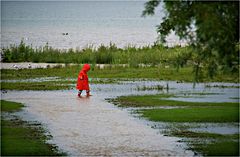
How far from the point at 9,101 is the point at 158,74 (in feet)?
46.4

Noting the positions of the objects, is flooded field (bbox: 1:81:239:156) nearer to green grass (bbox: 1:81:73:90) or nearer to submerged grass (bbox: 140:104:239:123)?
submerged grass (bbox: 140:104:239:123)

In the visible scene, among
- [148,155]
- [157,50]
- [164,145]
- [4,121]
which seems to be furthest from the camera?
[157,50]

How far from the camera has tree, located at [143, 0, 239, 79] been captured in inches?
613

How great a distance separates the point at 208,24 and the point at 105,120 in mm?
10221

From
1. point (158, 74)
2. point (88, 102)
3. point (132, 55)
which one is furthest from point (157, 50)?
point (88, 102)

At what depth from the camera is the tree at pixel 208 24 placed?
613 inches

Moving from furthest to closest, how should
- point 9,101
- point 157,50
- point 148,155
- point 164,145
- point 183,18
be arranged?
point 157,50, point 9,101, point 164,145, point 148,155, point 183,18

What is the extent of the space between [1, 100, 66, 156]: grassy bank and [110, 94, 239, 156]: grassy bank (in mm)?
3943

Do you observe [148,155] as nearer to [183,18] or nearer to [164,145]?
[164,145]

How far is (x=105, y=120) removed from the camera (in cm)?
2489

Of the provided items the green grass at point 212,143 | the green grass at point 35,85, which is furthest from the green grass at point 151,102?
the green grass at point 212,143

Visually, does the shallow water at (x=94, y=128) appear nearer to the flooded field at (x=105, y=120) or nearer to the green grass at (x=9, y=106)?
the flooded field at (x=105, y=120)

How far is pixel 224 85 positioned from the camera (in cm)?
3662

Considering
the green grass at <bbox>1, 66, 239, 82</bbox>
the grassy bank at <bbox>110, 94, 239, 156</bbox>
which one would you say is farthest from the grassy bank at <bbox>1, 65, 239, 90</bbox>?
the grassy bank at <bbox>110, 94, 239, 156</bbox>
